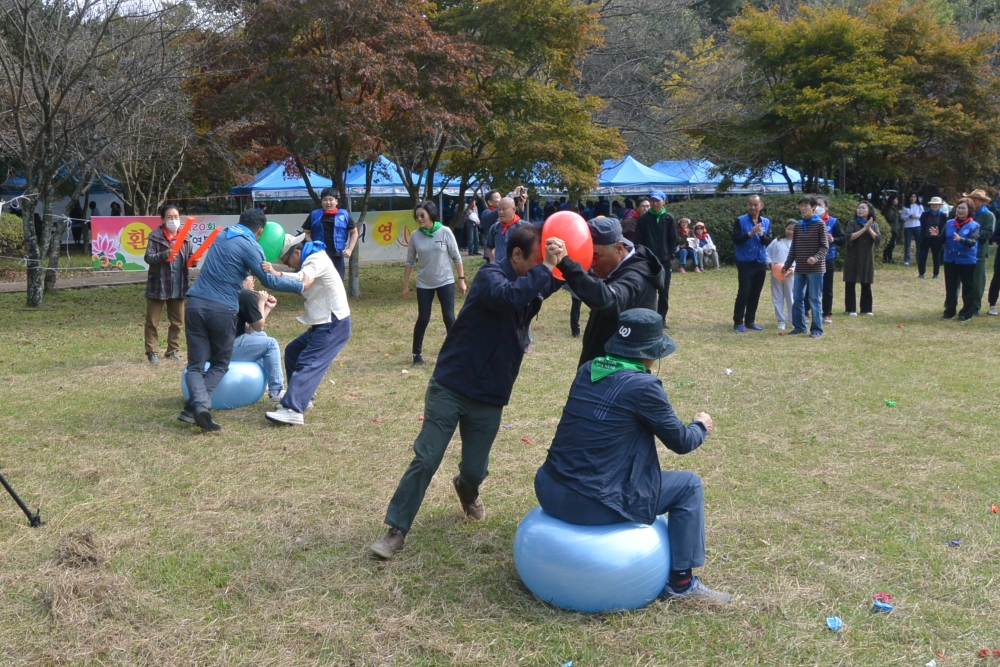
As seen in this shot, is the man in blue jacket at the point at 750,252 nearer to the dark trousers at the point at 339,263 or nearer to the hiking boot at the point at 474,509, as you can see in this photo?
the dark trousers at the point at 339,263

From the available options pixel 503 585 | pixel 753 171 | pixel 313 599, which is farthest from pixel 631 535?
pixel 753 171

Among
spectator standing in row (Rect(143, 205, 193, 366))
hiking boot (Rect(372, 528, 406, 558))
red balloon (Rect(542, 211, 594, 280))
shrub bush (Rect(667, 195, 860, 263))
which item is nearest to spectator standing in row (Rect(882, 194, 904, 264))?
shrub bush (Rect(667, 195, 860, 263))

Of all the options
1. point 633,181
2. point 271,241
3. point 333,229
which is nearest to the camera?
point 271,241

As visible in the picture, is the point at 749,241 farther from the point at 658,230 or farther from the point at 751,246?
the point at 658,230

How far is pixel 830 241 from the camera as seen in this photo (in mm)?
11406

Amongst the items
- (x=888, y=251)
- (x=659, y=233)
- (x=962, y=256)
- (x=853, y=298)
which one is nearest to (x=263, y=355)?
(x=659, y=233)

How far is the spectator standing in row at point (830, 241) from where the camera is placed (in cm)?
1120

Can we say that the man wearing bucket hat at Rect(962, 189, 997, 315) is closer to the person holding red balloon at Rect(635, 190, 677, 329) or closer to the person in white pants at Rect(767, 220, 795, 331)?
the person in white pants at Rect(767, 220, 795, 331)

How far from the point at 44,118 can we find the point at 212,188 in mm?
15748

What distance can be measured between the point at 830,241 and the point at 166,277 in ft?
27.3

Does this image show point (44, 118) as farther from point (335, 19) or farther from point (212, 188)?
point (212, 188)

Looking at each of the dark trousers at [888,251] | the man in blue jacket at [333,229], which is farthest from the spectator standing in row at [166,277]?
the dark trousers at [888,251]

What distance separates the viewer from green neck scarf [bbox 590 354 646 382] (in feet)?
12.5

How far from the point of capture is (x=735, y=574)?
14.1ft
